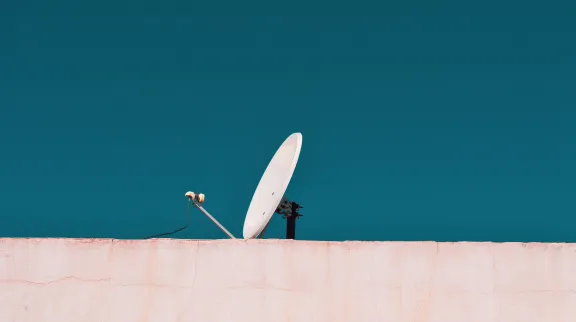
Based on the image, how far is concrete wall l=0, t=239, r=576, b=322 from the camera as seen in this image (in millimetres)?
7355

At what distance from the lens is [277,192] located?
8.79m

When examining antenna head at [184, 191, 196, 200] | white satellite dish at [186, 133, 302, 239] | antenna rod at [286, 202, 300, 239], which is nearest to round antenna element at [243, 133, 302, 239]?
white satellite dish at [186, 133, 302, 239]

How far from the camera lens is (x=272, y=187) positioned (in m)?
9.52

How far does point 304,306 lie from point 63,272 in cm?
275

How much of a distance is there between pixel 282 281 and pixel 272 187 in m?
2.08

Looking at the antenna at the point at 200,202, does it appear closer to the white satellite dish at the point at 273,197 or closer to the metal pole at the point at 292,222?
the white satellite dish at the point at 273,197

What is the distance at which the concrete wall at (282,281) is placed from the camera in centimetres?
736

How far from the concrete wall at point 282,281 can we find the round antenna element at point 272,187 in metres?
0.94

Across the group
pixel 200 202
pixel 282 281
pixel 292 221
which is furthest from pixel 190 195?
pixel 282 281

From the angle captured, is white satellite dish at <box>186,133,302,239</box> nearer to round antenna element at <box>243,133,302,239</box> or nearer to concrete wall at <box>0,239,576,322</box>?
round antenna element at <box>243,133,302,239</box>

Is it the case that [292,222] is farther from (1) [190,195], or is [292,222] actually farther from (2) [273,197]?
(1) [190,195]

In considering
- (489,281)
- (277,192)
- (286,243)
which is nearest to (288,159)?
(277,192)

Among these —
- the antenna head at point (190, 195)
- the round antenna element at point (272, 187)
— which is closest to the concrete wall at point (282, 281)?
the round antenna element at point (272, 187)

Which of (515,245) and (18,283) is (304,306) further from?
(18,283)
